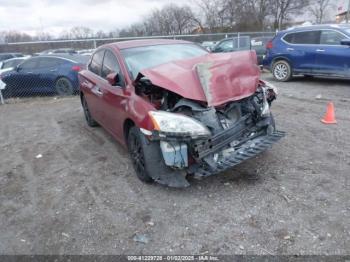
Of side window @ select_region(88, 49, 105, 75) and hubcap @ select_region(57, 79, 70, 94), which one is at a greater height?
side window @ select_region(88, 49, 105, 75)

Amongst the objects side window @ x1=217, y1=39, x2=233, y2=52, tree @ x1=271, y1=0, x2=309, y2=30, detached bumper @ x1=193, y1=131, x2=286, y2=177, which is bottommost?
detached bumper @ x1=193, y1=131, x2=286, y2=177

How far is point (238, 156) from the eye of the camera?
3.49 meters

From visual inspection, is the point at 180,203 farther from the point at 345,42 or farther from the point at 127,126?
the point at 345,42

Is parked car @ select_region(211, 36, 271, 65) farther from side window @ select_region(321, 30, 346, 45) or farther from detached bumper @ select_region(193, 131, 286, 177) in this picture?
detached bumper @ select_region(193, 131, 286, 177)

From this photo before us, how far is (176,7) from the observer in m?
51.4

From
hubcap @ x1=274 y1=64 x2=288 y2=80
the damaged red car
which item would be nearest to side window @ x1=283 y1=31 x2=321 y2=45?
hubcap @ x1=274 y1=64 x2=288 y2=80

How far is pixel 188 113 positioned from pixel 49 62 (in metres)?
8.14

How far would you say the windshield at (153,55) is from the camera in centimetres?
427

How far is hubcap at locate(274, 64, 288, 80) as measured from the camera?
10.1 metres

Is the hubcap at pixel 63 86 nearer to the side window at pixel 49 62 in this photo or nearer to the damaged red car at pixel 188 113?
the side window at pixel 49 62

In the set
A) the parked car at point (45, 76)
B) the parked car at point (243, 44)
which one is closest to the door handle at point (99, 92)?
the parked car at point (45, 76)

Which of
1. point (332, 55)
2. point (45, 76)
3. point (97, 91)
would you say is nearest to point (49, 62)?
point (45, 76)

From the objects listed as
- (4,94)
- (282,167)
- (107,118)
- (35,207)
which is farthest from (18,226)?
(4,94)

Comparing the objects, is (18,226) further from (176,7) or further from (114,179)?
(176,7)
